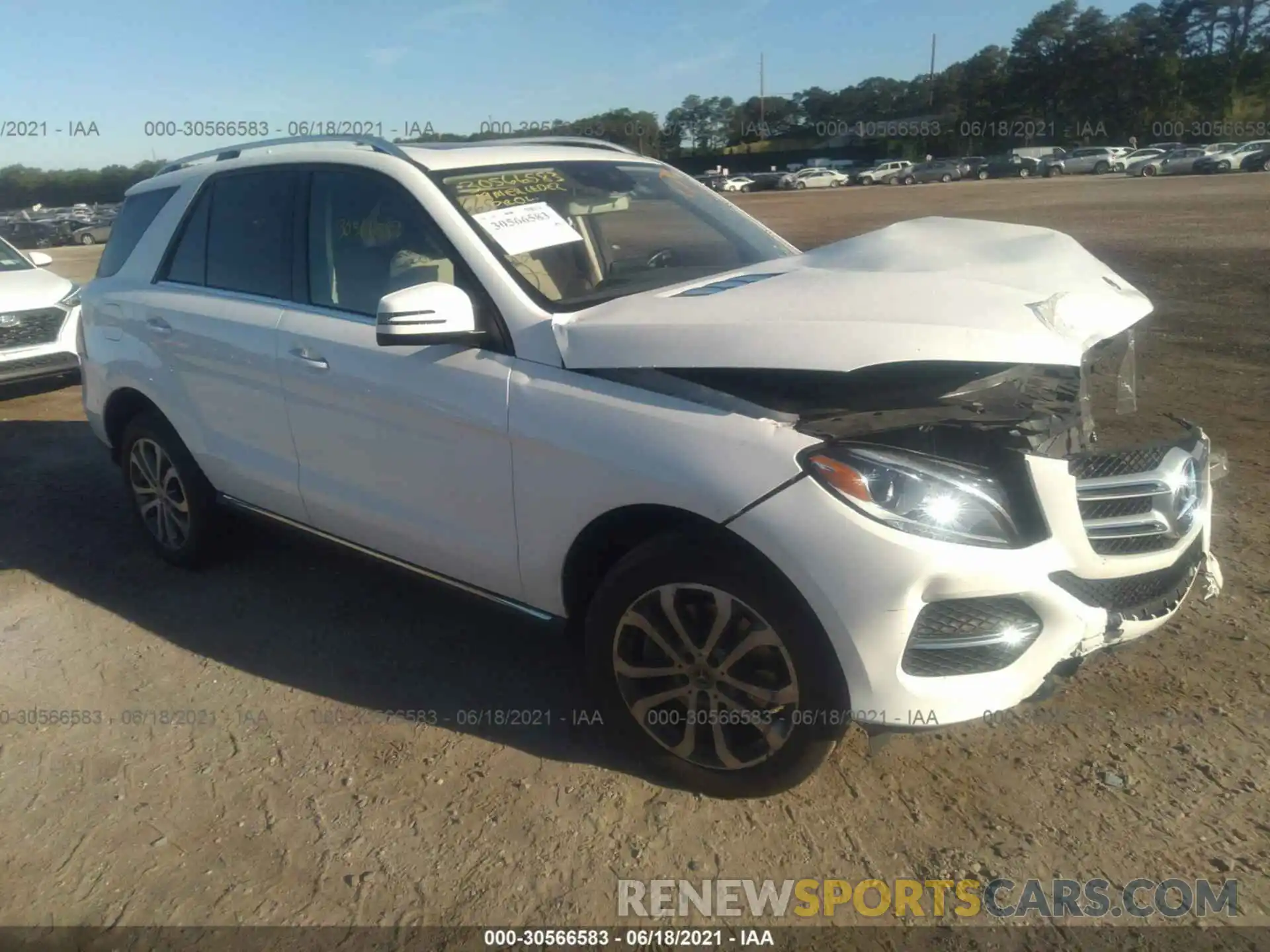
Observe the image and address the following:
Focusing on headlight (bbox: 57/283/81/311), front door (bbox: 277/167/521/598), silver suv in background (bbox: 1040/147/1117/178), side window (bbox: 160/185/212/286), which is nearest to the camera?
front door (bbox: 277/167/521/598)

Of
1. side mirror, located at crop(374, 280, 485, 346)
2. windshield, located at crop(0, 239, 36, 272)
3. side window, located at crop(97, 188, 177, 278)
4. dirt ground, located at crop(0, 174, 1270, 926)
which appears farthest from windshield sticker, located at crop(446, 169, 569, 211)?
windshield, located at crop(0, 239, 36, 272)

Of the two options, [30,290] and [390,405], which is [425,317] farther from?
[30,290]

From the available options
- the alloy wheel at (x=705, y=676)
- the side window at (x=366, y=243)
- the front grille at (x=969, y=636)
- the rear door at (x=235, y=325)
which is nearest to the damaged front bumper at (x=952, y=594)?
the front grille at (x=969, y=636)

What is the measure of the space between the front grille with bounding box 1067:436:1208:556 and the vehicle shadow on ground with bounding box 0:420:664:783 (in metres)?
1.53

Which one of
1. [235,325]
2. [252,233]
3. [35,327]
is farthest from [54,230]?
[235,325]

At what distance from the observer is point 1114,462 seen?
2807 mm

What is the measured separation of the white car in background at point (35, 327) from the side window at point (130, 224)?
4.33 metres

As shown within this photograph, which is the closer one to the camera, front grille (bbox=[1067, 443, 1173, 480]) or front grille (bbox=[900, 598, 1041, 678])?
front grille (bbox=[900, 598, 1041, 678])

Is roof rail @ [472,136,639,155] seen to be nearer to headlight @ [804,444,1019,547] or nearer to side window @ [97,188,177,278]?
side window @ [97,188,177,278]

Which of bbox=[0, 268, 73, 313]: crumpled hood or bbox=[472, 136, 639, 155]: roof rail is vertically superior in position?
bbox=[472, 136, 639, 155]: roof rail

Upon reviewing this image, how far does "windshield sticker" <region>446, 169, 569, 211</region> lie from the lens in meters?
3.45

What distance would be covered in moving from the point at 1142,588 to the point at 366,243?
2.84m

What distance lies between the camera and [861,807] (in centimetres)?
289

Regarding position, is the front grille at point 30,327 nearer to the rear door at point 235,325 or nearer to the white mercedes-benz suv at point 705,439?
the rear door at point 235,325
